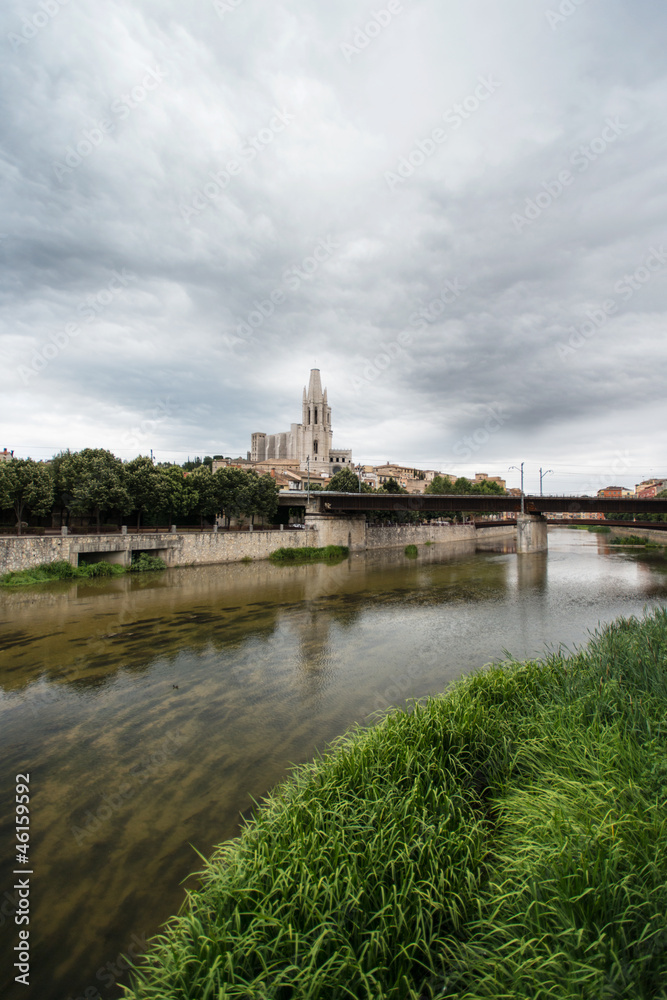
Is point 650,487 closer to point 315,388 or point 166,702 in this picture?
point 315,388

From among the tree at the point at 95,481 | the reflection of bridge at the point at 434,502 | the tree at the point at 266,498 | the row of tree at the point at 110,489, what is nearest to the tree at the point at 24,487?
the row of tree at the point at 110,489

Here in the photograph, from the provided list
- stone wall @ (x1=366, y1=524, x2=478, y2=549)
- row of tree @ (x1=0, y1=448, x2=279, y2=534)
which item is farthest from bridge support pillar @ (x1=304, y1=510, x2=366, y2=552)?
row of tree @ (x1=0, y1=448, x2=279, y2=534)

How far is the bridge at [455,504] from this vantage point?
52250 mm

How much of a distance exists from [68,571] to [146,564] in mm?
5487

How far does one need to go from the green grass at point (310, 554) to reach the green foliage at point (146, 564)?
37.2ft

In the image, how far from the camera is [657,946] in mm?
2988

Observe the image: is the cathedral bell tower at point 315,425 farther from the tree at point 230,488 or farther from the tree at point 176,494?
the tree at point 176,494

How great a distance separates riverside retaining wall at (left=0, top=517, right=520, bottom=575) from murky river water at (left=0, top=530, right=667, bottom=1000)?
3.76m

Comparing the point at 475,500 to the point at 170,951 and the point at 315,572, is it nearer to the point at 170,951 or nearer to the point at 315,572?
the point at 315,572

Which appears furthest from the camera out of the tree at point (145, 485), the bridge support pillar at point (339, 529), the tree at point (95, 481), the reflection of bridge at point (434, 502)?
the reflection of bridge at point (434, 502)

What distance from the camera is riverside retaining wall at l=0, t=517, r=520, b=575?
2817cm

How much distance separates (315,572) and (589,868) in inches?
1345

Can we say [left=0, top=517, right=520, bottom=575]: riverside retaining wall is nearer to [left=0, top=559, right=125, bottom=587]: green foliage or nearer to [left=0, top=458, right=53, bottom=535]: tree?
[left=0, top=559, right=125, bottom=587]: green foliage

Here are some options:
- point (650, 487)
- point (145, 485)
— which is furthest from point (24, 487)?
point (650, 487)
